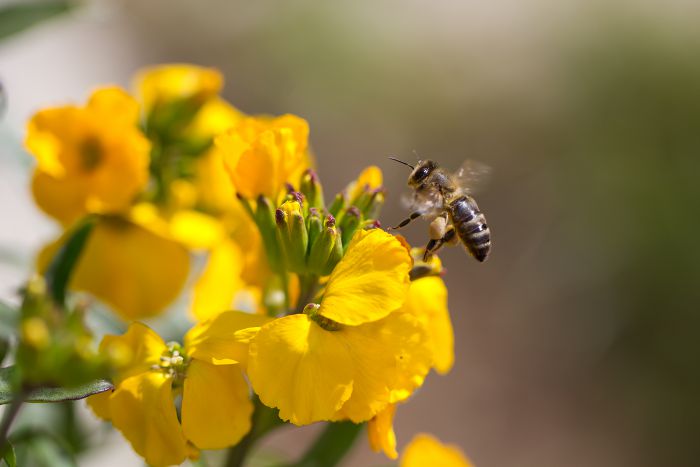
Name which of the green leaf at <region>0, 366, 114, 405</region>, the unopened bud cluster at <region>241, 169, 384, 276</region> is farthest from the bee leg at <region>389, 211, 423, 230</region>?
the green leaf at <region>0, 366, 114, 405</region>

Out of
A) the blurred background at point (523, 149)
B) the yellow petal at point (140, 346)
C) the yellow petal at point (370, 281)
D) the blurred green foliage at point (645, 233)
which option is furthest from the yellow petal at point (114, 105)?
the blurred green foliage at point (645, 233)

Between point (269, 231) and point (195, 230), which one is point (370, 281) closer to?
point (269, 231)

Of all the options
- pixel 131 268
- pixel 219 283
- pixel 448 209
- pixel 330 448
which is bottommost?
pixel 330 448

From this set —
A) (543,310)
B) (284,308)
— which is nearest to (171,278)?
(284,308)

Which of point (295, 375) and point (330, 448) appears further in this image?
point (330, 448)

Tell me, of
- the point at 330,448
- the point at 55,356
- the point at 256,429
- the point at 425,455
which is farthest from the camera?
the point at 330,448

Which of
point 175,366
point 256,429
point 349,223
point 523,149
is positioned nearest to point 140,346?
point 175,366

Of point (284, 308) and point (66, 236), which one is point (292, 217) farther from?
point (66, 236)

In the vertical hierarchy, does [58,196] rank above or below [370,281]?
below

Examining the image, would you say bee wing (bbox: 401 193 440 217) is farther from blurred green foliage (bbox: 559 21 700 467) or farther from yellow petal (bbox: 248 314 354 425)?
blurred green foliage (bbox: 559 21 700 467)
